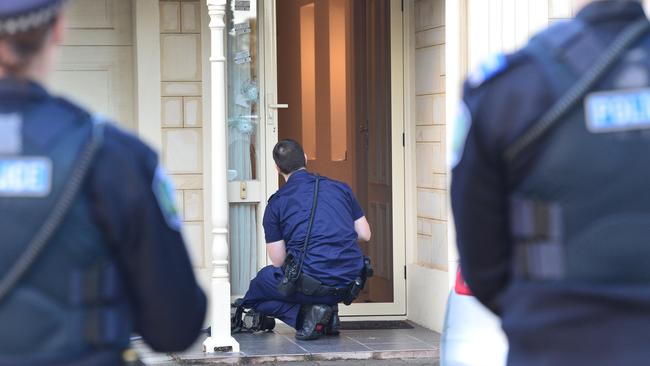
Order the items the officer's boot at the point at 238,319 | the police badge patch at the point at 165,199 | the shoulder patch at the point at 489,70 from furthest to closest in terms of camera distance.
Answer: the officer's boot at the point at 238,319 → the shoulder patch at the point at 489,70 → the police badge patch at the point at 165,199

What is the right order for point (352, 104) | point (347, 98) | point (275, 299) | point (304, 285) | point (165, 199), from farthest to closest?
point (347, 98)
point (352, 104)
point (275, 299)
point (304, 285)
point (165, 199)

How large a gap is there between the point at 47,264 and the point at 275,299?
6959mm

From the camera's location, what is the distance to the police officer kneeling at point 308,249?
904cm

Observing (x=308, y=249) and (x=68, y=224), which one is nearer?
(x=68, y=224)

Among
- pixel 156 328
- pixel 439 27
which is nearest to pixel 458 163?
pixel 156 328

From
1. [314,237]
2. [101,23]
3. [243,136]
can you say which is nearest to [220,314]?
[314,237]

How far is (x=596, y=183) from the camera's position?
2.51 metres

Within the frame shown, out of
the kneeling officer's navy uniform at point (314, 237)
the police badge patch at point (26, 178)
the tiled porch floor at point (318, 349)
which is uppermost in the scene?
the police badge patch at point (26, 178)

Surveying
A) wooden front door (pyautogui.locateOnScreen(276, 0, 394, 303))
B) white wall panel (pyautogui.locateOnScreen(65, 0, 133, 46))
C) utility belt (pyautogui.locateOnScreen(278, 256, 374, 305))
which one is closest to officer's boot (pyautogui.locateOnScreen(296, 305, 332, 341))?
utility belt (pyautogui.locateOnScreen(278, 256, 374, 305))

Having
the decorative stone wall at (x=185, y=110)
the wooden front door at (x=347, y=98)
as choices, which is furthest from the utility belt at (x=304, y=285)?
the wooden front door at (x=347, y=98)

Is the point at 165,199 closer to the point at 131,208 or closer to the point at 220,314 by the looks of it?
the point at 131,208

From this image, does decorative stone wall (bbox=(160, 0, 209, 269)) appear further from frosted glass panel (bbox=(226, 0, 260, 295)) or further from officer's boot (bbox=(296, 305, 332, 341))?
officer's boot (bbox=(296, 305, 332, 341))

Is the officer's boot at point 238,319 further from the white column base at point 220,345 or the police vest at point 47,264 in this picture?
the police vest at point 47,264

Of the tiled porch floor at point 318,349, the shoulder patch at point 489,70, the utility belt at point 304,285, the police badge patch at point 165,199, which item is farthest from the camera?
the utility belt at point 304,285
